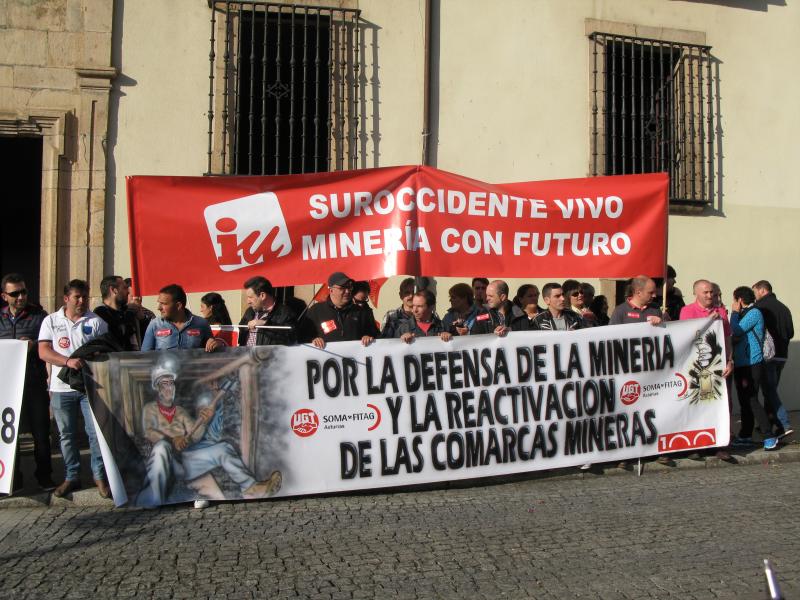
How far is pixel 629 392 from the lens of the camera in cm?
731

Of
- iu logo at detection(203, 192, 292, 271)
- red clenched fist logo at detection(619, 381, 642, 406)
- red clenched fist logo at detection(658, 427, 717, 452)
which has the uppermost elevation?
iu logo at detection(203, 192, 292, 271)

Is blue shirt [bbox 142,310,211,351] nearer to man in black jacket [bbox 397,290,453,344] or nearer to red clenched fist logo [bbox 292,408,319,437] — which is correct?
red clenched fist logo [bbox 292,408,319,437]

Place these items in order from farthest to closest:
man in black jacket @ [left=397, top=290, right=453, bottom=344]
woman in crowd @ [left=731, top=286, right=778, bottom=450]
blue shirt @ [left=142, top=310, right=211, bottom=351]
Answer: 1. woman in crowd @ [left=731, top=286, right=778, bottom=450]
2. man in black jacket @ [left=397, top=290, right=453, bottom=344]
3. blue shirt @ [left=142, top=310, right=211, bottom=351]

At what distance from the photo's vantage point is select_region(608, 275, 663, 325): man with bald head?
7566mm

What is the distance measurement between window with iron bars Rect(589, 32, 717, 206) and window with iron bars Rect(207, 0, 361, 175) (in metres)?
3.50

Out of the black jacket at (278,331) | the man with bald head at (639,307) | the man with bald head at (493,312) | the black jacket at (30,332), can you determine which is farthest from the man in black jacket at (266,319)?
the man with bald head at (639,307)

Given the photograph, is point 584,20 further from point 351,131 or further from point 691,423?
point 691,423

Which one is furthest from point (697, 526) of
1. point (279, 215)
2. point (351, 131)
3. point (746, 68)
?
point (746, 68)

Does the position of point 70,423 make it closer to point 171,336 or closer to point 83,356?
point 83,356

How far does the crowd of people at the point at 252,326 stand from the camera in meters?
6.46

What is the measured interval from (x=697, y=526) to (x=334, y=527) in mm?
2368

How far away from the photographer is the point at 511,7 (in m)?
10.7

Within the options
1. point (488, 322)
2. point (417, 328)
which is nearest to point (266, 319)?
point (417, 328)

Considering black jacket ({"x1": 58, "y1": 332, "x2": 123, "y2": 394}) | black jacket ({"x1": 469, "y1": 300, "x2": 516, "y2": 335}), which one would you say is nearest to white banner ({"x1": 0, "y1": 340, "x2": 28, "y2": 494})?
black jacket ({"x1": 58, "y1": 332, "x2": 123, "y2": 394})
